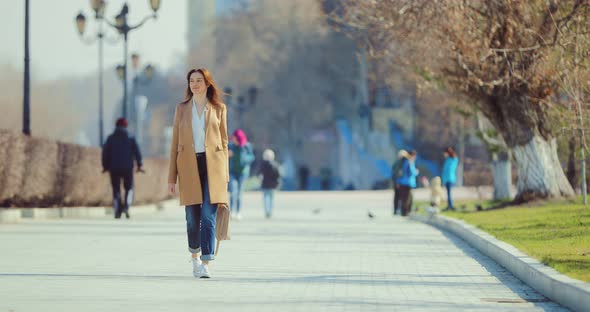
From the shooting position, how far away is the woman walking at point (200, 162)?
13086 mm

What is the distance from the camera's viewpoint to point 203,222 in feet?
43.1

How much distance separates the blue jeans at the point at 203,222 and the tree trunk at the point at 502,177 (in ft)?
78.3

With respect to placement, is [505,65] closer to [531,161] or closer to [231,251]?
[531,161]

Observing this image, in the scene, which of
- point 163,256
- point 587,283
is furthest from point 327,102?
point 587,283

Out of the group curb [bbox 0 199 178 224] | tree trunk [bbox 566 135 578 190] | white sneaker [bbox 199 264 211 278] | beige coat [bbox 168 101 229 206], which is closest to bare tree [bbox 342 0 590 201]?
tree trunk [bbox 566 135 578 190]

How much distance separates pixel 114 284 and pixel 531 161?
56.9 feet

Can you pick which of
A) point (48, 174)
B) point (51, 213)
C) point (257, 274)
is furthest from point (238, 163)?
point (257, 274)

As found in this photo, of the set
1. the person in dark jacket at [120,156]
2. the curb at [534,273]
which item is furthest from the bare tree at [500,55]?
the curb at [534,273]

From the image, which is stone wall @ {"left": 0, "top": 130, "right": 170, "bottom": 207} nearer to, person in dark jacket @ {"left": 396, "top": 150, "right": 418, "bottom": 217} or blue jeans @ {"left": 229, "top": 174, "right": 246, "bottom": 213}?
blue jeans @ {"left": 229, "top": 174, "right": 246, "bottom": 213}

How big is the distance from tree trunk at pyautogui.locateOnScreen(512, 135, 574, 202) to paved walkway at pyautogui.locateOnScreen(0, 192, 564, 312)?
5863 mm

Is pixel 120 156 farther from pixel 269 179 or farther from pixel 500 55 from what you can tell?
pixel 500 55

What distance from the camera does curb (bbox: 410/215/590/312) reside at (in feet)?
34.7

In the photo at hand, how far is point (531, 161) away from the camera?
93.9ft

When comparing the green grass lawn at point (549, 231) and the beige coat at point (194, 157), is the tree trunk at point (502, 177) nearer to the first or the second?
the green grass lawn at point (549, 231)
